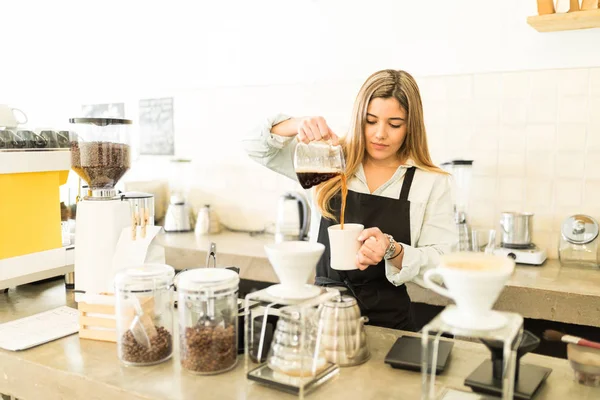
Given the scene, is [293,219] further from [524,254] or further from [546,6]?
[546,6]

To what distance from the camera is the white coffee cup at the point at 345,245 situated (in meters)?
1.52

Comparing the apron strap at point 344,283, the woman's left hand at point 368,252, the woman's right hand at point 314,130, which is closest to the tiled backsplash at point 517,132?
the apron strap at point 344,283

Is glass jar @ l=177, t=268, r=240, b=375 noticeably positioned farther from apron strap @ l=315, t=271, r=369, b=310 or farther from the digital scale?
the digital scale

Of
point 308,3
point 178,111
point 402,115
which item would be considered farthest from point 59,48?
point 402,115

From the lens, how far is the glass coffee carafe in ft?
5.33

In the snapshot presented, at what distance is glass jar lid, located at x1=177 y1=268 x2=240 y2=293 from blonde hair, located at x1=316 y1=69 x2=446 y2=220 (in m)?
0.68

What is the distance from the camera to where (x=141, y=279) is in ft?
4.90

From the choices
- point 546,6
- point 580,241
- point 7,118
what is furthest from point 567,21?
point 7,118

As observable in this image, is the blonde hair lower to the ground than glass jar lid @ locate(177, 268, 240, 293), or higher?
higher

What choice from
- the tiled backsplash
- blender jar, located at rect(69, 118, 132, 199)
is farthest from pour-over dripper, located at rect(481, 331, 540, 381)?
the tiled backsplash

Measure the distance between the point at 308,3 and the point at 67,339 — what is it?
8.35ft

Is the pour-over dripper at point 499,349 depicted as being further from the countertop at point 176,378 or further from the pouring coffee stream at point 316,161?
the pouring coffee stream at point 316,161

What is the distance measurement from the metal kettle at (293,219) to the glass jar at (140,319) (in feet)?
6.24

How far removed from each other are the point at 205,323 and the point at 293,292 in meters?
0.24
